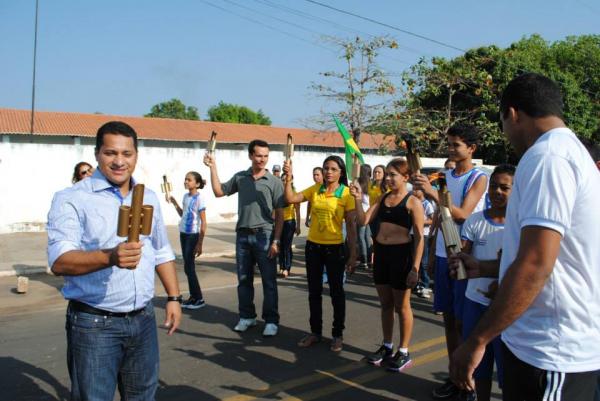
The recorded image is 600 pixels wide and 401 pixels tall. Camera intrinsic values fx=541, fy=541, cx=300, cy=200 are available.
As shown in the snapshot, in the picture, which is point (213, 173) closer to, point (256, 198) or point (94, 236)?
point (256, 198)

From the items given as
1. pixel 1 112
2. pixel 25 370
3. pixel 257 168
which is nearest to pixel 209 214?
pixel 257 168

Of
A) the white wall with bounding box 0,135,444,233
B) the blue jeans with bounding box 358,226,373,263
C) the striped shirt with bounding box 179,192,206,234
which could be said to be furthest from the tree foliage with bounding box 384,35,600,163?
the striped shirt with bounding box 179,192,206,234

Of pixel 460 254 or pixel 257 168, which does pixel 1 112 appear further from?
pixel 460 254

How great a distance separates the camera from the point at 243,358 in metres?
5.48

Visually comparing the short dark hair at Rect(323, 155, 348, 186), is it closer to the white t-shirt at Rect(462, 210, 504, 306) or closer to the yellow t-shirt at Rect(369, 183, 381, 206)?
the white t-shirt at Rect(462, 210, 504, 306)

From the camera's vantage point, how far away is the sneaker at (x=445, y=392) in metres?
4.55

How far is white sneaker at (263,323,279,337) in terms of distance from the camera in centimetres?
621

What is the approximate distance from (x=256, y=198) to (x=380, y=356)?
2.33 metres

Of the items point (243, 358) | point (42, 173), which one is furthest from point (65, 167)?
point (243, 358)

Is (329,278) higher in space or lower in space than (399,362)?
higher

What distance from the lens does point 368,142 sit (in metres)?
41.3

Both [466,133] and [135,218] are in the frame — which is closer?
[135,218]

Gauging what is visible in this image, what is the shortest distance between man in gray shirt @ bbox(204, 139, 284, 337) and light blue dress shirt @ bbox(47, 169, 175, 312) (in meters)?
3.49

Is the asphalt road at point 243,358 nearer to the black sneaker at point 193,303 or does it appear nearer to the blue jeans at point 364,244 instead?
the black sneaker at point 193,303
